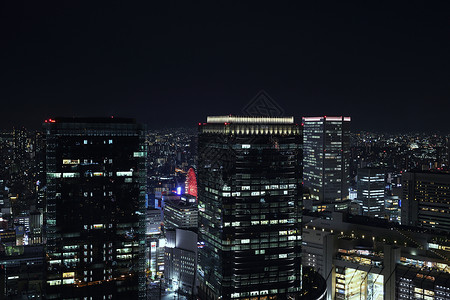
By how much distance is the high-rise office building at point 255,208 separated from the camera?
21.4 metres

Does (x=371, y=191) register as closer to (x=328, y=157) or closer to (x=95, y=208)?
(x=328, y=157)

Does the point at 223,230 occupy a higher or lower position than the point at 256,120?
lower

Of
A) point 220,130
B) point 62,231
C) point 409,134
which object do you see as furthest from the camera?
point 409,134

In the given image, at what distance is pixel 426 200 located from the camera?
131 feet

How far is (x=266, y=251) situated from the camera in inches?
854

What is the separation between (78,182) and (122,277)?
4424 mm

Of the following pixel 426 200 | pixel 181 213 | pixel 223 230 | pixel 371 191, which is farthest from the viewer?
pixel 371 191

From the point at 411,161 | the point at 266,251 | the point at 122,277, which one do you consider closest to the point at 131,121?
the point at 122,277

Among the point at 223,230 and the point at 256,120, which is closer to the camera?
the point at 223,230

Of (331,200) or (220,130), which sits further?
(331,200)

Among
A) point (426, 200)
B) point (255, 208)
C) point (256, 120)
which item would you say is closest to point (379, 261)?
point (255, 208)

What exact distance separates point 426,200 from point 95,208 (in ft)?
99.6

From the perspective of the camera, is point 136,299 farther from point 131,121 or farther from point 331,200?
point 331,200

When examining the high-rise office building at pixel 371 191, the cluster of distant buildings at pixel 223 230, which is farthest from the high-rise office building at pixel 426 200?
the cluster of distant buildings at pixel 223 230
